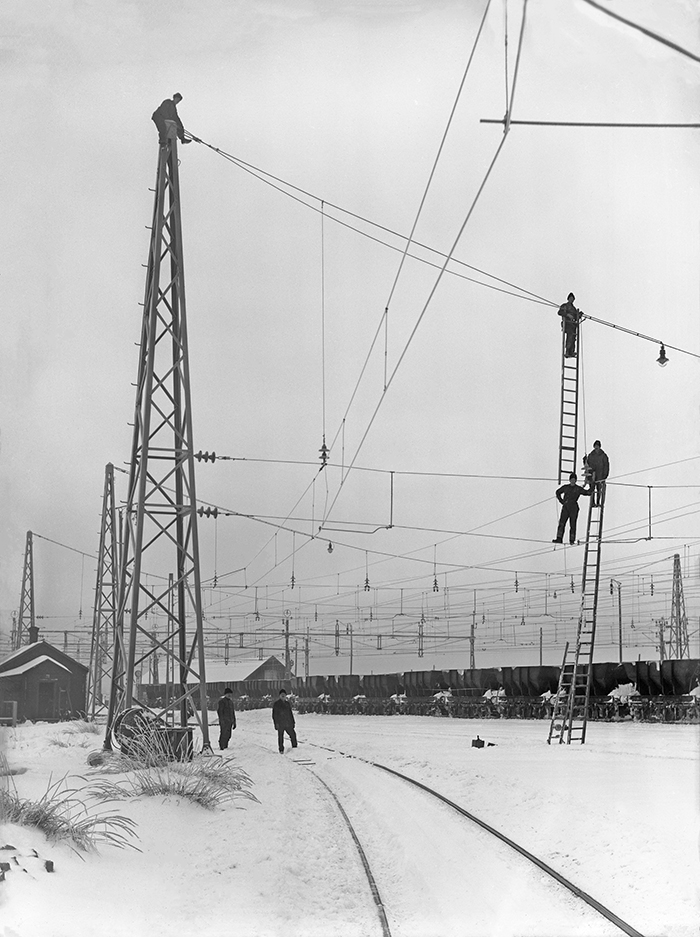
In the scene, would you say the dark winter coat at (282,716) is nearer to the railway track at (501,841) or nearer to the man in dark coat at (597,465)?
the railway track at (501,841)

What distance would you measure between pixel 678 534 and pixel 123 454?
12.7m

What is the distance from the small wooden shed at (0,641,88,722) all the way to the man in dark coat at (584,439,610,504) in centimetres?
800

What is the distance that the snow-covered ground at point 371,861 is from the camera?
658 centimetres

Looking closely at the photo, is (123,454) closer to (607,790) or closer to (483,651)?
(607,790)

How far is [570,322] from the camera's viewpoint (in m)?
13.5

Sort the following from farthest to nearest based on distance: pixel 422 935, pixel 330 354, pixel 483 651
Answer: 1. pixel 483 651
2. pixel 330 354
3. pixel 422 935

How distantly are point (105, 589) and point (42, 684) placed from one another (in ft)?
12.1

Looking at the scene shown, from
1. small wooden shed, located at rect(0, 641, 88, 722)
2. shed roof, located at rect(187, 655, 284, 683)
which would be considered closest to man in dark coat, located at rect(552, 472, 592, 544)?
small wooden shed, located at rect(0, 641, 88, 722)

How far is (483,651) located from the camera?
174 feet

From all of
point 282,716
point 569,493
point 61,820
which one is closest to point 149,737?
point 61,820

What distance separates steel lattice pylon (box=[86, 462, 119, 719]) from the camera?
1282 cm

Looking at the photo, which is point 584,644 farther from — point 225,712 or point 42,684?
point 42,684

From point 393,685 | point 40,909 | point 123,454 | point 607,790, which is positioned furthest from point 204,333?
point 393,685

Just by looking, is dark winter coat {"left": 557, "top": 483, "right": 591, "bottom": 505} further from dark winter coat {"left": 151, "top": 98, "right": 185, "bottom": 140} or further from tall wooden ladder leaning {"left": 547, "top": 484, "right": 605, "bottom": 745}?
dark winter coat {"left": 151, "top": 98, "right": 185, "bottom": 140}
